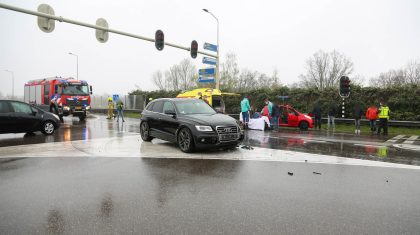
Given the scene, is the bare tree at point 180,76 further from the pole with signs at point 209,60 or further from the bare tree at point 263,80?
the pole with signs at point 209,60

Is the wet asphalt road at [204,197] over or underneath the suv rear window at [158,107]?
underneath

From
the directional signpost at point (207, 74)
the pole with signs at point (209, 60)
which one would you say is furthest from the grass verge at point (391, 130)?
the pole with signs at point (209, 60)

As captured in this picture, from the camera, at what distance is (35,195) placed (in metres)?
4.92

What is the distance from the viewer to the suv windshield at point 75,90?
2255cm

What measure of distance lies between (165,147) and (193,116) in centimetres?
154

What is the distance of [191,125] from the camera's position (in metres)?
8.76

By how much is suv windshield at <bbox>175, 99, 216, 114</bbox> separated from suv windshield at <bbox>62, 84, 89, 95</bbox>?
15301 millimetres

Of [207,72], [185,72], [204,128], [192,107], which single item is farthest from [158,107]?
[185,72]

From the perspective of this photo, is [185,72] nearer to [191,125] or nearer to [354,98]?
[354,98]

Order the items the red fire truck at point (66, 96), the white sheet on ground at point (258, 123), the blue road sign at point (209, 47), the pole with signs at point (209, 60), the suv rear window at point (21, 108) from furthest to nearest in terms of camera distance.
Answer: the pole with signs at point (209, 60), the red fire truck at point (66, 96), the blue road sign at point (209, 47), the white sheet on ground at point (258, 123), the suv rear window at point (21, 108)

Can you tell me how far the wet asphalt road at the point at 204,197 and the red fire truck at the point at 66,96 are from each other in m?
15.7

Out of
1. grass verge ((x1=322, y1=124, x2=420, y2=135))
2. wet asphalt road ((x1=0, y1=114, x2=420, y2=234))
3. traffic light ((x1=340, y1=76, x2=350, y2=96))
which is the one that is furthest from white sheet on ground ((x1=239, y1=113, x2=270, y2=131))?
wet asphalt road ((x1=0, y1=114, x2=420, y2=234))

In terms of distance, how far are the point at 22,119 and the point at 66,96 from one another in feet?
33.8

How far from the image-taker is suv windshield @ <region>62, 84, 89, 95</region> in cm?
2255
